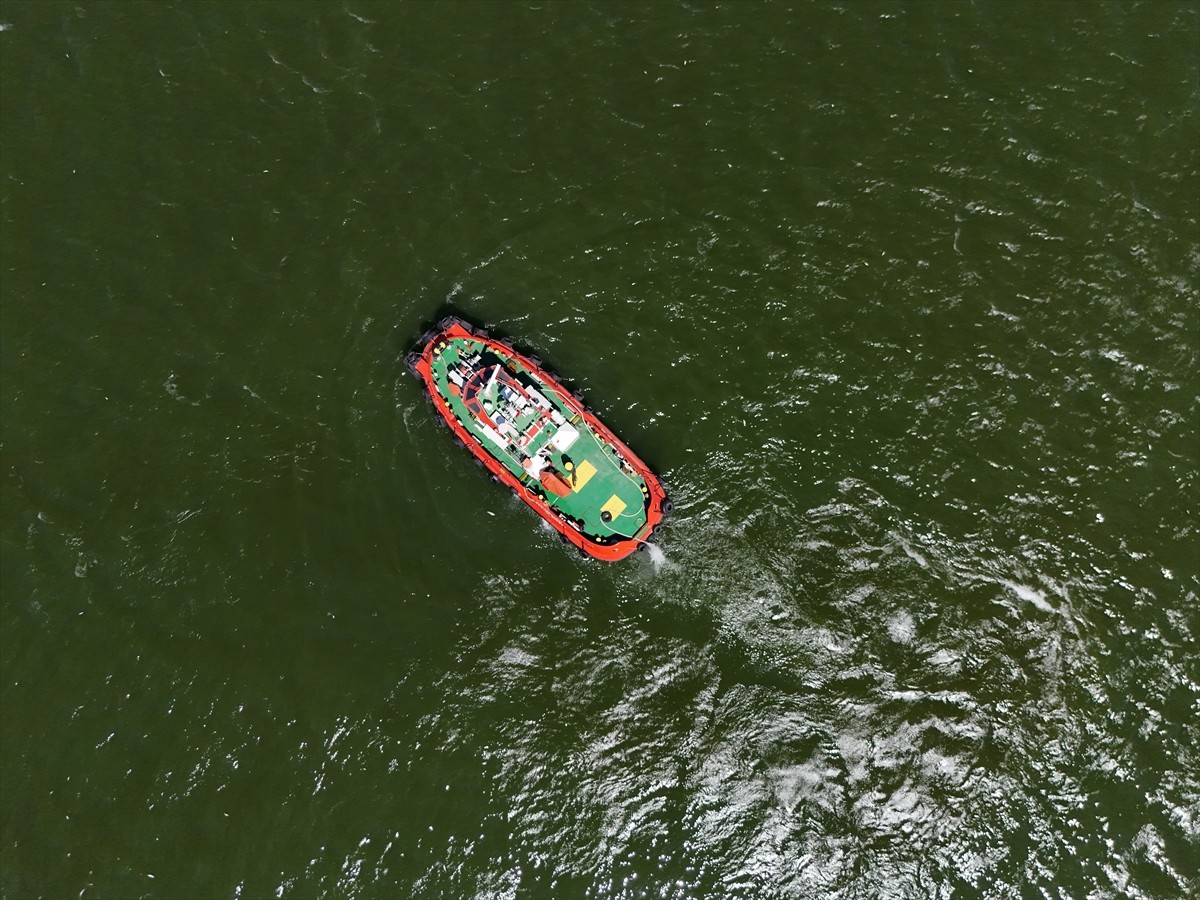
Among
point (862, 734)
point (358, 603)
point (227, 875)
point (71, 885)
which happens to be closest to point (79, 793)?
point (71, 885)

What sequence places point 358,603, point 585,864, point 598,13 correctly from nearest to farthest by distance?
point 585,864, point 358,603, point 598,13

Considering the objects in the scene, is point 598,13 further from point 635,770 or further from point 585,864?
point 585,864

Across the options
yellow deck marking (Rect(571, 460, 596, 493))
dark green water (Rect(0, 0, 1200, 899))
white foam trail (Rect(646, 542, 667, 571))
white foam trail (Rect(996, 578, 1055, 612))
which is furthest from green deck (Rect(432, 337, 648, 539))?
white foam trail (Rect(996, 578, 1055, 612))

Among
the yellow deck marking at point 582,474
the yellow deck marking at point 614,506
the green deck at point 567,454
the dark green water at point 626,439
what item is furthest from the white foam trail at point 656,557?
the yellow deck marking at point 582,474

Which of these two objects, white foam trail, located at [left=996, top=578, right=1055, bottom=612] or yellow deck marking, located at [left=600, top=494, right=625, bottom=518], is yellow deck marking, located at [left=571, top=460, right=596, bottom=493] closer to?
yellow deck marking, located at [left=600, top=494, right=625, bottom=518]

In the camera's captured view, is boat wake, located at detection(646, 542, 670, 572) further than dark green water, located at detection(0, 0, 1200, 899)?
Yes

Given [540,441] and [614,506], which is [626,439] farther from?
[540,441]

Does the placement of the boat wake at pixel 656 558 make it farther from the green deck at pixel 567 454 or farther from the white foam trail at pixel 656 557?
the green deck at pixel 567 454
